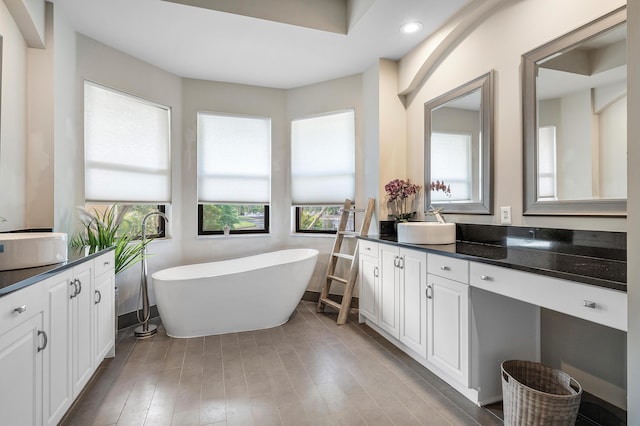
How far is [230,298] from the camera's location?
2.94 metres

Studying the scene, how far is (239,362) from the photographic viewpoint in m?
2.45

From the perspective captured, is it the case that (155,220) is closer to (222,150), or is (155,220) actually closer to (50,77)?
(222,150)

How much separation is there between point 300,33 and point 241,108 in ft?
4.68

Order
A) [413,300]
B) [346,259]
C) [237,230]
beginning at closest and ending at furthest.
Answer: [413,300]
[346,259]
[237,230]

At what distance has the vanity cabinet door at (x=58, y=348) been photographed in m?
1.46

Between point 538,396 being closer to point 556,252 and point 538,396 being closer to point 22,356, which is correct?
point 556,252

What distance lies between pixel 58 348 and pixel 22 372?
0.32 metres

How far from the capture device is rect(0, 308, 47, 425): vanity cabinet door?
1.16 m

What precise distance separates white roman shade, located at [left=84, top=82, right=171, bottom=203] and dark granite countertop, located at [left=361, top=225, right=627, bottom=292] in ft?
8.87

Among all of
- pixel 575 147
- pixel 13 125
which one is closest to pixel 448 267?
pixel 575 147

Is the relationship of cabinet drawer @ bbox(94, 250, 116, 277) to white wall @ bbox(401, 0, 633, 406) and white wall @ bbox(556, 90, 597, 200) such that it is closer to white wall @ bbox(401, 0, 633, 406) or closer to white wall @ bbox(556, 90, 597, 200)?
white wall @ bbox(401, 0, 633, 406)

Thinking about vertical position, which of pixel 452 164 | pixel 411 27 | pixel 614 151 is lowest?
pixel 614 151

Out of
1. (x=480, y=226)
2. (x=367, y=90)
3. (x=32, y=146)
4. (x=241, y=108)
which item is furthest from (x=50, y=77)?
(x=480, y=226)

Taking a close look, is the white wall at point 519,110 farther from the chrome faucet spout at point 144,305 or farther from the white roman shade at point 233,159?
the chrome faucet spout at point 144,305
